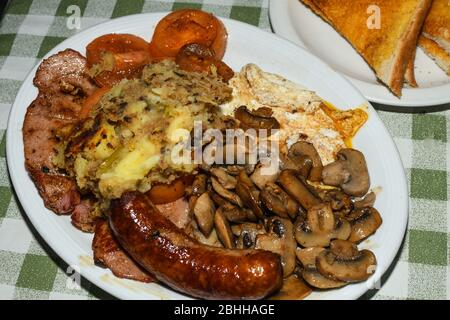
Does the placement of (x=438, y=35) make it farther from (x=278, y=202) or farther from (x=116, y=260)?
(x=116, y=260)

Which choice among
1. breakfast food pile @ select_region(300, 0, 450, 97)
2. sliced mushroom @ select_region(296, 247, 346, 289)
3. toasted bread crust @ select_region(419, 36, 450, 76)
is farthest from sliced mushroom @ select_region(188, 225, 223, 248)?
toasted bread crust @ select_region(419, 36, 450, 76)

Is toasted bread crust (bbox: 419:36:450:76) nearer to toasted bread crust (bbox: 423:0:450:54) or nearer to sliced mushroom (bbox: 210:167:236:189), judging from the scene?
toasted bread crust (bbox: 423:0:450:54)

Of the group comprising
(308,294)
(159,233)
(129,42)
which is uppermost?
(129,42)

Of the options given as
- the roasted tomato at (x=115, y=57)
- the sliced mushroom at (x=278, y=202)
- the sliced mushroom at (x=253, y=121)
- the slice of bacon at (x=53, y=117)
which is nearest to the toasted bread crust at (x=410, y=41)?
the sliced mushroom at (x=253, y=121)

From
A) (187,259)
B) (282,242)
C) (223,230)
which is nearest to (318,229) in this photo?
(282,242)

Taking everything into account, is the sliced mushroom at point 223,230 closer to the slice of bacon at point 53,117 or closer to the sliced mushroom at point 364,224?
the sliced mushroom at point 364,224
